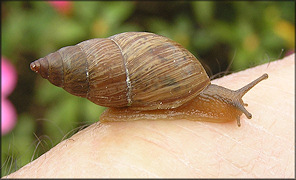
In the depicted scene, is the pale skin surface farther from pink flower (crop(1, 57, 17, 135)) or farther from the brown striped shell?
pink flower (crop(1, 57, 17, 135))

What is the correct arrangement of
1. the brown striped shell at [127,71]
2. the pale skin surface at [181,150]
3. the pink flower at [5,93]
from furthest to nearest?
the pink flower at [5,93], the brown striped shell at [127,71], the pale skin surface at [181,150]

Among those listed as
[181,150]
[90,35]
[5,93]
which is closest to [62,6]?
[90,35]

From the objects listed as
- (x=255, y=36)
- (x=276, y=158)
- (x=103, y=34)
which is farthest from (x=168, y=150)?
(x=255, y=36)

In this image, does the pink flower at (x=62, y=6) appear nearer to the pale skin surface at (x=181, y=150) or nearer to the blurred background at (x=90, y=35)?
the blurred background at (x=90, y=35)

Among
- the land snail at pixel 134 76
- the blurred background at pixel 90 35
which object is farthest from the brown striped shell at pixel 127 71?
the blurred background at pixel 90 35

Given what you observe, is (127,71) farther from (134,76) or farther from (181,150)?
(181,150)

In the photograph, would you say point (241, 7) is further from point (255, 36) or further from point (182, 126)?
point (182, 126)
